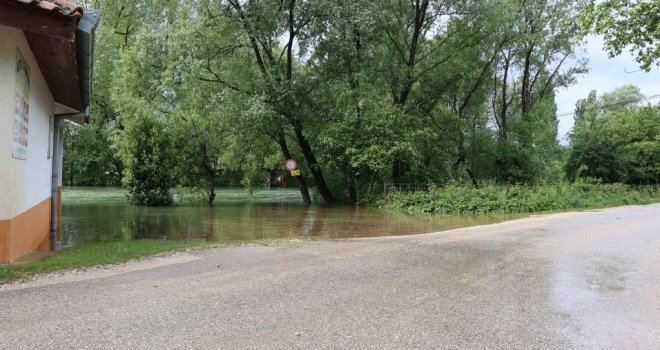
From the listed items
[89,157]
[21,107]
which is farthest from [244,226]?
[89,157]

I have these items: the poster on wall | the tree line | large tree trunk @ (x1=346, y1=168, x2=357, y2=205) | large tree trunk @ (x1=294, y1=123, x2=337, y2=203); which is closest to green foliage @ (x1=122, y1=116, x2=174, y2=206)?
the tree line

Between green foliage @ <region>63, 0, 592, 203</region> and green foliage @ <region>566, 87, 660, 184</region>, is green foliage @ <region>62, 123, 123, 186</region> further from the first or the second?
green foliage @ <region>566, 87, 660, 184</region>

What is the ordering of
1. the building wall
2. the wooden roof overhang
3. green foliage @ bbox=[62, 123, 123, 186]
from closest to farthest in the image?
the wooden roof overhang
the building wall
green foliage @ bbox=[62, 123, 123, 186]

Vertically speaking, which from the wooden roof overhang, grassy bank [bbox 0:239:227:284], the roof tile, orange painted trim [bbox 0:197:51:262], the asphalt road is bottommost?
the asphalt road

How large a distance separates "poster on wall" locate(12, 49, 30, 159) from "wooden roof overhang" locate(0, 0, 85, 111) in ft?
1.16

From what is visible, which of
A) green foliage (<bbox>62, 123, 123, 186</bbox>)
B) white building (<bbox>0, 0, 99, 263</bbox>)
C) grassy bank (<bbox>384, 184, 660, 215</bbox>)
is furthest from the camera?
green foliage (<bbox>62, 123, 123, 186</bbox>)

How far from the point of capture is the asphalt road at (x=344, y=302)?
4555 millimetres

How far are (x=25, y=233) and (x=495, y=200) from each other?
739 inches

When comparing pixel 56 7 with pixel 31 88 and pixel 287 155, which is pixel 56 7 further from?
pixel 287 155

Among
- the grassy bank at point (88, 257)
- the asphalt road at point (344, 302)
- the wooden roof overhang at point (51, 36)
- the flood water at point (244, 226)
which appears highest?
the wooden roof overhang at point (51, 36)

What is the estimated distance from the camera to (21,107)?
24.2 ft

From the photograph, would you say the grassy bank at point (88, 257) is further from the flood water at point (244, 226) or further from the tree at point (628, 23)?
the tree at point (628, 23)

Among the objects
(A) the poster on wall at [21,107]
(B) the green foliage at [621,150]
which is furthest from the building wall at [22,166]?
(B) the green foliage at [621,150]

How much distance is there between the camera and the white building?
5.91 meters
